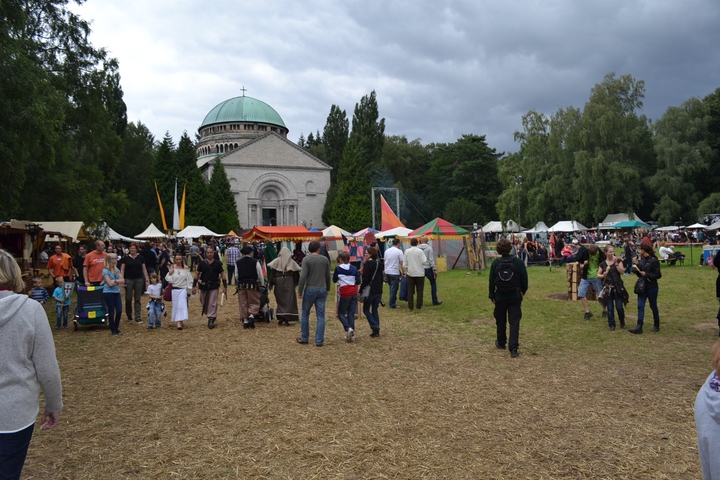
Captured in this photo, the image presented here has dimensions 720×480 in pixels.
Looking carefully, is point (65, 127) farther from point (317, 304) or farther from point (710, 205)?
point (710, 205)

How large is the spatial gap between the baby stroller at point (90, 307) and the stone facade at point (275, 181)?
2016 inches

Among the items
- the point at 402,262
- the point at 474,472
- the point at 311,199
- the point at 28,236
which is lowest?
the point at 474,472

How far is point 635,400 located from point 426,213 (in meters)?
68.9

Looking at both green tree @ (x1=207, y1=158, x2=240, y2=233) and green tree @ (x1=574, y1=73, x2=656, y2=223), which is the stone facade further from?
green tree @ (x1=574, y1=73, x2=656, y2=223)

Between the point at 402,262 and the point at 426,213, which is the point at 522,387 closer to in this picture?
the point at 402,262

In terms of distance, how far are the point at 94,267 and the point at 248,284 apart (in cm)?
296

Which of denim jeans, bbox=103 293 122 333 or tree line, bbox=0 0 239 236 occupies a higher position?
tree line, bbox=0 0 239 236

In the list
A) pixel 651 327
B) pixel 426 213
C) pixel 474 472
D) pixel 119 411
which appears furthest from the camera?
pixel 426 213

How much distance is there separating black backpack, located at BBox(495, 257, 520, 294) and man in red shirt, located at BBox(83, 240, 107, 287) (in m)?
7.45

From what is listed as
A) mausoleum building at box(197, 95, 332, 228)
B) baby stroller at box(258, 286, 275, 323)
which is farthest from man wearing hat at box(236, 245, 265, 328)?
mausoleum building at box(197, 95, 332, 228)

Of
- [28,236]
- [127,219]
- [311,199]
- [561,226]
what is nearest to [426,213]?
[311,199]

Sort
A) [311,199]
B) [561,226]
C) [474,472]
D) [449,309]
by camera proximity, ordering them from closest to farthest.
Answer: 1. [474,472]
2. [449,309]
3. [561,226]
4. [311,199]

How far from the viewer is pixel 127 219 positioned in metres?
50.8

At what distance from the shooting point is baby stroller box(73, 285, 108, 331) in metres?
10.5
